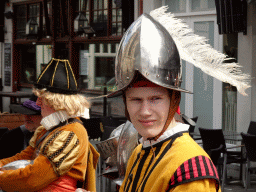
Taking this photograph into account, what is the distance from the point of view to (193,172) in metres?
1.30

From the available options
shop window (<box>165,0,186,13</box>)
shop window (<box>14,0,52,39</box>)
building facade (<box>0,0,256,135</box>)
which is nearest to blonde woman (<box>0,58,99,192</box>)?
building facade (<box>0,0,256,135</box>)

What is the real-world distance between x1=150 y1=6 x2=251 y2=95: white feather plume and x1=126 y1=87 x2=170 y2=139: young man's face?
0.43 metres

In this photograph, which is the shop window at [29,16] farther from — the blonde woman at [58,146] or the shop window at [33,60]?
the blonde woman at [58,146]

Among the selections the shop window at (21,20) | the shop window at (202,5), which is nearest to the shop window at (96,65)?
the shop window at (202,5)

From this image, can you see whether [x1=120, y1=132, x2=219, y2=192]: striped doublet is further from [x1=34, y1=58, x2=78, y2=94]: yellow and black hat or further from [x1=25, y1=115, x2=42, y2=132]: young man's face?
[x1=25, y1=115, x2=42, y2=132]: young man's face

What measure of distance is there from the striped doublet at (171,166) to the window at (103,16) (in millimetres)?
9460

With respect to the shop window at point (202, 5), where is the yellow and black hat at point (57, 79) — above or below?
below

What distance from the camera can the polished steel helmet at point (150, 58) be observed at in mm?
1473

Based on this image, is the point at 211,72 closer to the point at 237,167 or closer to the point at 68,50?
the point at 237,167

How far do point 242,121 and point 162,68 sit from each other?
6.56m

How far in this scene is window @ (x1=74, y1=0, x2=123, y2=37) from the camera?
10897 mm

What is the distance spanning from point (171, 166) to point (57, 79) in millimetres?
1695

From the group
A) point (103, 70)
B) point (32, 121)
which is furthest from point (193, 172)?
point (103, 70)

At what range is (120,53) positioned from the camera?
1585mm
